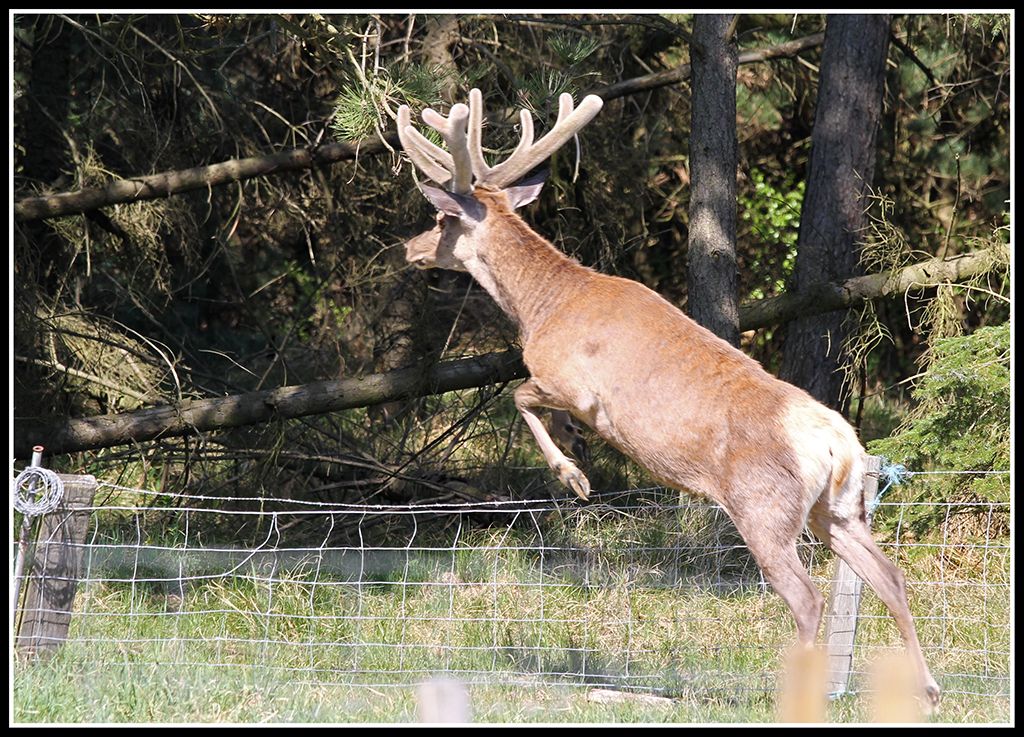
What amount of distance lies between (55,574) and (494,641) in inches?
91.4

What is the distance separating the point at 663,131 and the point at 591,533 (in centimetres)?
553

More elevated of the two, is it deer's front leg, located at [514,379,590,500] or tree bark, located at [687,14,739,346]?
tree bark, located at [687,14,739,346]

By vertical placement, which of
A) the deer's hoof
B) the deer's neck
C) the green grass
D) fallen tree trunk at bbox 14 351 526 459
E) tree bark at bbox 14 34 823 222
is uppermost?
tree bark at bbox 14 34 823 222

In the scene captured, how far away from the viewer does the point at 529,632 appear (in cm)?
602

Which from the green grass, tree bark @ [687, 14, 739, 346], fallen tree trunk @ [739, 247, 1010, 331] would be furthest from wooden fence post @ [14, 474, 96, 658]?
fallen tree trunk @ [739, 247, 1010, 331]

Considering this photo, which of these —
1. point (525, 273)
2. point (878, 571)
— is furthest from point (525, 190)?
point (878, 571)

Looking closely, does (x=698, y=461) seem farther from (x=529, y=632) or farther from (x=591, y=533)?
(x=591, y=533)

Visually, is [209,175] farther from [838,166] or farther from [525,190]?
[838,166]

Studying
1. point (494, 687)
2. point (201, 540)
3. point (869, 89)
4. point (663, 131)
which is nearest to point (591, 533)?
point (494, 687)

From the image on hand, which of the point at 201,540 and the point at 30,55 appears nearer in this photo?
the point at 201,540

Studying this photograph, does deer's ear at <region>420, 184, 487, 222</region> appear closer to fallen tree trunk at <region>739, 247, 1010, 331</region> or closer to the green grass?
the green grass

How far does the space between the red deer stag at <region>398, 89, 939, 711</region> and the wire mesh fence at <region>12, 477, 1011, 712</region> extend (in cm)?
82

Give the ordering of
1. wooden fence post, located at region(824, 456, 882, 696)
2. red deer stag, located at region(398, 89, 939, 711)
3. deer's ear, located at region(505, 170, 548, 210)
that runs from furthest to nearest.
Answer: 1. deer's ear, located at region(505, 170, 548, 210)
2. wooden fence post, located at region(824, 456, 882, 696)
3. red deer stag, located at region(398, 89, 939, 711)

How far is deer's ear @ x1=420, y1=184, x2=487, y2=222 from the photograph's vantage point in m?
5.51
